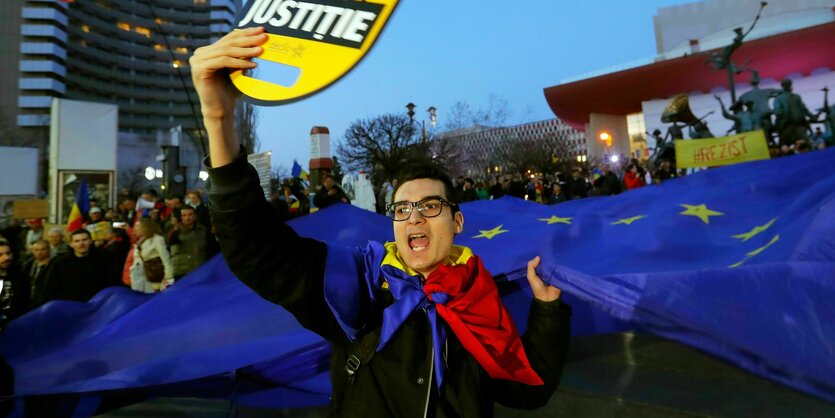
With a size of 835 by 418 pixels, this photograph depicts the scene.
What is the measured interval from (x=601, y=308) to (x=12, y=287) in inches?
193

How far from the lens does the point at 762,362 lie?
2588 millimetres

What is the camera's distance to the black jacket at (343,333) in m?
1.37

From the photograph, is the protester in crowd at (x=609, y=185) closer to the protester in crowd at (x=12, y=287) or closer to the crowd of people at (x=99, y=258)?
the crowd of people at (x=99, y=258)

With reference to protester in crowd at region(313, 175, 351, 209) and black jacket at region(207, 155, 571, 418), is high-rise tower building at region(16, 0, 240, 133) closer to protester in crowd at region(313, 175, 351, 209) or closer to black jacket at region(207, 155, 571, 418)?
protester in crowd at region(313, 175, 351, 209)

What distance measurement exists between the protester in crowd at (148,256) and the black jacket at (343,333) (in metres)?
5.88

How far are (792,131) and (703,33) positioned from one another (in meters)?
55.2

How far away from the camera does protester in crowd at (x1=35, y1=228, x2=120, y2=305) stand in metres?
5.30

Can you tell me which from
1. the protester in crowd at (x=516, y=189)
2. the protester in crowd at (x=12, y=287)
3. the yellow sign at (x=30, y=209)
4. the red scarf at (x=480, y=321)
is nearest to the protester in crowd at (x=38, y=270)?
the protester in crowd at (x=12, y=287)

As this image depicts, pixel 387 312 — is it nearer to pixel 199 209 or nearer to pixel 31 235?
pixel 199 209

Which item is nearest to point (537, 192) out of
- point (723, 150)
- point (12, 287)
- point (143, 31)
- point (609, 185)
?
point (609, 185)

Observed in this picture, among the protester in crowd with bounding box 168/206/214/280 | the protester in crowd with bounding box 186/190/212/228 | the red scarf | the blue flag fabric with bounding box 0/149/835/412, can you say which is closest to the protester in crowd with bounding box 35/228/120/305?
the protester in crowd with bounding box 168/206/214/280

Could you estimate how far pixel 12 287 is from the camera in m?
4.44

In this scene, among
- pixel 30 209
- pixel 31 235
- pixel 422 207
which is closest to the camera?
pixel 422 207

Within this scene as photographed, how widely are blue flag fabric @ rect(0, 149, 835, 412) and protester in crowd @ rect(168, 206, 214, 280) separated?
215 cm
